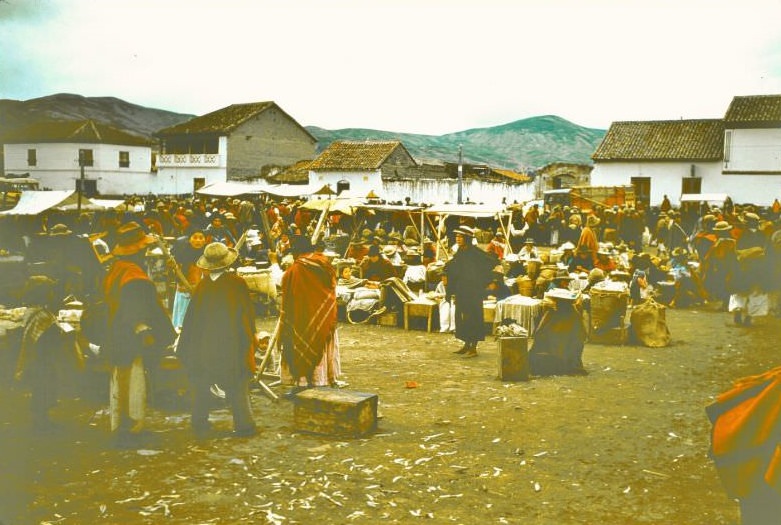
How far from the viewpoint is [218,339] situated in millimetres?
5898

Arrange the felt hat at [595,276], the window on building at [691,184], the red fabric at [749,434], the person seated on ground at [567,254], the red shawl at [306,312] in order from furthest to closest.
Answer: the window on building at [691,184]
the person seated on ground at [567,254]
the felt hat at [595,276]
the red shawl at [306,312]
the red fabric at [749,434]

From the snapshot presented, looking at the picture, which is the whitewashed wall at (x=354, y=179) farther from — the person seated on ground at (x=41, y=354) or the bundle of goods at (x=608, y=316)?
the person seated on ground at (x=41, y=354)

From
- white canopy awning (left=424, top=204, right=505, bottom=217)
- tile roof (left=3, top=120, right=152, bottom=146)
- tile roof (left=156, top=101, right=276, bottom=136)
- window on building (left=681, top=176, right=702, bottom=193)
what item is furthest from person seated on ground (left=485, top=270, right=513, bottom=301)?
tile roof (left=156, top=101, right=276, bottom=136)

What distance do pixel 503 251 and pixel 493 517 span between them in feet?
37.9

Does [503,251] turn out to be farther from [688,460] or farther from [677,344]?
[688,460]

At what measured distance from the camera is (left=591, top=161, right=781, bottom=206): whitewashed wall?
91.3ft

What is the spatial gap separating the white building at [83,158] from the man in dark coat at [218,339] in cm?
348

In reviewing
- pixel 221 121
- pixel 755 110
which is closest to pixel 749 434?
pixel 755 110

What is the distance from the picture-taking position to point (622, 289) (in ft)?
34.0

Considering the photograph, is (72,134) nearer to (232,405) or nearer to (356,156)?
(232,405)

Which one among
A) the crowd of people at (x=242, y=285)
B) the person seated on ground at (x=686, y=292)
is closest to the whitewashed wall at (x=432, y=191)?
the crowd of people at (x=242, y=285)

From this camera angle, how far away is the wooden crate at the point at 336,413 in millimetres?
5918

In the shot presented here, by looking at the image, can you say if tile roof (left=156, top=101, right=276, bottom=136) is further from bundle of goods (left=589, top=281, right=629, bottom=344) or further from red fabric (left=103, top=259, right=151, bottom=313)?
red fabric (left=103, top=259, right=151, bottom=313)

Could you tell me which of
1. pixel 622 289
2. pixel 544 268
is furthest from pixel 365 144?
pixel 622 289
